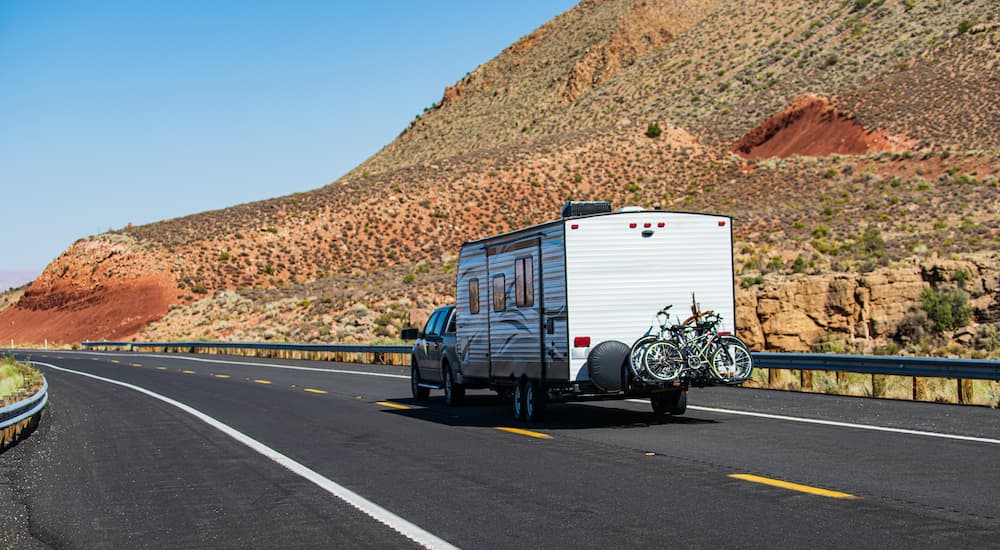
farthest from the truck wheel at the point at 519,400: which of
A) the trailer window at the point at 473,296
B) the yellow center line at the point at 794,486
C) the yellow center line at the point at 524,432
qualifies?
the yellow center line at the point at 794,486

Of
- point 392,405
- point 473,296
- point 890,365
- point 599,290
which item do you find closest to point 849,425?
point 599,290

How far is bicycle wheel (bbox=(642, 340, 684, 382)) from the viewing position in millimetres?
14336

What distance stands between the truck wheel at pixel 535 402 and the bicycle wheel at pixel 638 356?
71.0 inches

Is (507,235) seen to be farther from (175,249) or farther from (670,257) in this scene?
(175,249)

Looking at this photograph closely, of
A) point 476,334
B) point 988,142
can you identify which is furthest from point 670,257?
point 988,142

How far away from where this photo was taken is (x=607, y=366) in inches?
577

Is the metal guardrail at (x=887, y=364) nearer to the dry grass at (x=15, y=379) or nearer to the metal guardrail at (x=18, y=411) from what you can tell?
the metal guardrail at (x=18, y=411)

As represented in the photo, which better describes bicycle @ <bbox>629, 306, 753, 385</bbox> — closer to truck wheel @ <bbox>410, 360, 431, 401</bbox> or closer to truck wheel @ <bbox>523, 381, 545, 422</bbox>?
truck wheel @ <bbox>523, 381, 545, 422</bbox>

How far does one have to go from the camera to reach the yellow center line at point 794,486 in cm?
897

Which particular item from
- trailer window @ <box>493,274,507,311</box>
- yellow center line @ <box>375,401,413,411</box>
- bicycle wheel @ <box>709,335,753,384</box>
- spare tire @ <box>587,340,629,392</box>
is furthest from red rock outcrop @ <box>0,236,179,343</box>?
bicycle wheel @ <box>709,335,753,384</box>

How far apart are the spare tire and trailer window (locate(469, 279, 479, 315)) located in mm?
3665

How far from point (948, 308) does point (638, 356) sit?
18.1 meters

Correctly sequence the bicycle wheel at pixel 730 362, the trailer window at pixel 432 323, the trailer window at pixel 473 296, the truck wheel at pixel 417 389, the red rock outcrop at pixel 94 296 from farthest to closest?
the red rock outcrop at pixel 94 296 → the truck wheel at pixel 417 389 → the trailer window at pixel 432 323 → the trailer window at pixel 473 296 → the bicycle wheel at pixel 730 362

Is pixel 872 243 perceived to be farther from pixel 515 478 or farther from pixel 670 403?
pixel 515 478
